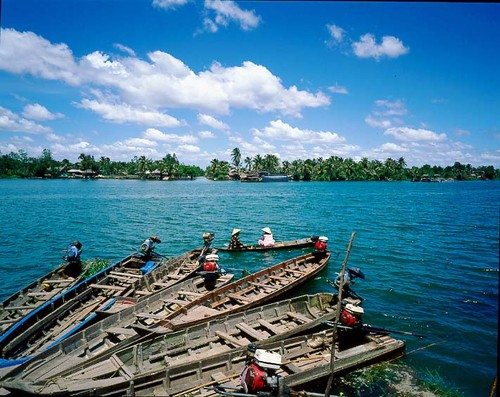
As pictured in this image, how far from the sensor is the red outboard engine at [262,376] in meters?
7.34

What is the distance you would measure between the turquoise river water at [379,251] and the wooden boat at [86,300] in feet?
14.7

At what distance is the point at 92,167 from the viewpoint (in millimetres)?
161625

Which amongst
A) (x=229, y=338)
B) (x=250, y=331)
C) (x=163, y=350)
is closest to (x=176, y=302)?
(x=163, y=350)

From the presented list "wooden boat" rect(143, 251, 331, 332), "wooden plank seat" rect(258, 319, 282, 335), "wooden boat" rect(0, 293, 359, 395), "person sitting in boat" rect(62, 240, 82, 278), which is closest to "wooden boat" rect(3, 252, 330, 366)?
"wooden boat" rect(143, 251, 331, 332)

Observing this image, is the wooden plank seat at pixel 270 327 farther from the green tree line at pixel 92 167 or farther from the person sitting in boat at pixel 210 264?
the green tree line at pixel 92 167

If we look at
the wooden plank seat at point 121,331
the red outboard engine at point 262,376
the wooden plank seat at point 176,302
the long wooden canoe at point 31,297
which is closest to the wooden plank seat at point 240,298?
the wooden plank seat at point 176,302

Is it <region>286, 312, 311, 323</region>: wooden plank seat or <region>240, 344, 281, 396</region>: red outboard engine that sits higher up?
<region>240, 344, 281, 396</region>: red outboard engine

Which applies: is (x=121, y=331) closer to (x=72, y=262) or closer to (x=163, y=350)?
(x=163, y=350)

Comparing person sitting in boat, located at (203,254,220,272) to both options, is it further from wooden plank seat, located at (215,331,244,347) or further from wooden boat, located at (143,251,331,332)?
wooden plank seat, located at (215,331,244,347)

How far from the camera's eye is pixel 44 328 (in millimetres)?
11508

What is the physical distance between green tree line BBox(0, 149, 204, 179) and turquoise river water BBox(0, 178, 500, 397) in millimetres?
109062

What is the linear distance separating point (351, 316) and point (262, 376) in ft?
15.7

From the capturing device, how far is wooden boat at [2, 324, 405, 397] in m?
7.39

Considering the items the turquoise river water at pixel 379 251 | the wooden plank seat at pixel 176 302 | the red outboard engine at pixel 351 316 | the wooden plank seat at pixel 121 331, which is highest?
the red outboard engine at pixel 351 316
